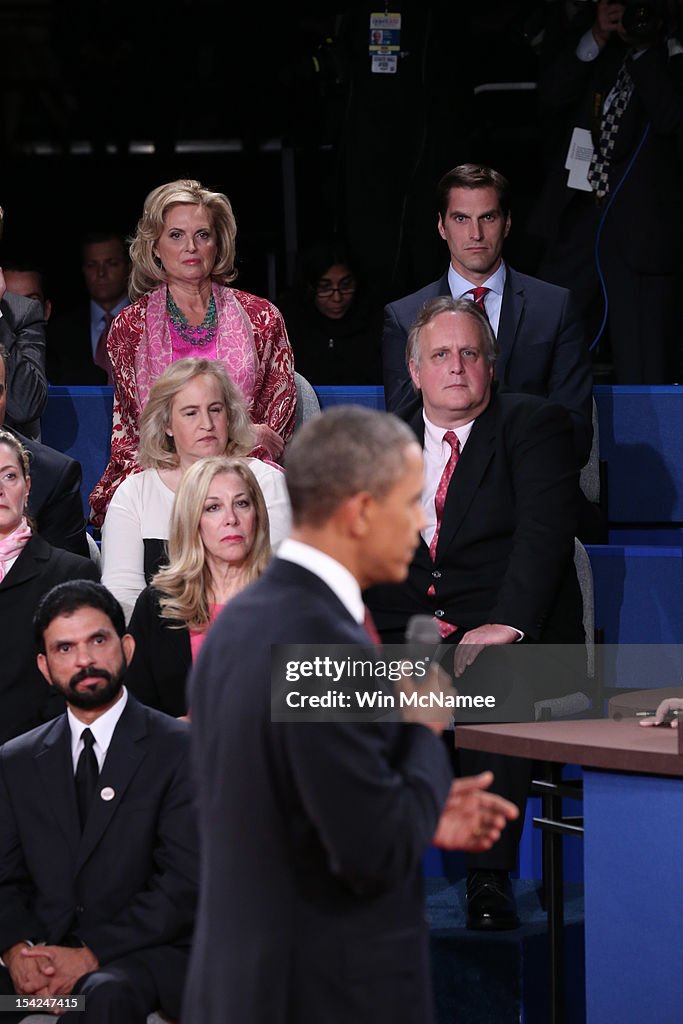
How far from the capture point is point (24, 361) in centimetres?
403

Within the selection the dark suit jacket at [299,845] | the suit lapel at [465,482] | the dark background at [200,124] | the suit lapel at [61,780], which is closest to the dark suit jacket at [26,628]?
the suit lapel at [61,780]

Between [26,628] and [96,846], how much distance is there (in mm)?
829

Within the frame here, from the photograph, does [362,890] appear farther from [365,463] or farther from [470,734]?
[470,734]

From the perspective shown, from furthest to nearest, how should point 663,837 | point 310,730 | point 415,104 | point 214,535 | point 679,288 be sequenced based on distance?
1. point 415,104
2. point 679,288
3. point 214,535
4. point 663,837
5. point 310,730

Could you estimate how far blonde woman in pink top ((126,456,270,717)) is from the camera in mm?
3271

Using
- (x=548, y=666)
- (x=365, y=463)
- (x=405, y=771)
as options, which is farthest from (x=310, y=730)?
(x=548, y=666)

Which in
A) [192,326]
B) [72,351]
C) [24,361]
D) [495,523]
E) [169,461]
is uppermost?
[72,351]

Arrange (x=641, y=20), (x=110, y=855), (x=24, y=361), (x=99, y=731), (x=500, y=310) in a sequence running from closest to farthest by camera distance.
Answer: (x=110, y=855) → (x=99, y=731) → (x=24, y=361) → (x=500, y=310) → (x=641, y=20)

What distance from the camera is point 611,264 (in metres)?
4.77

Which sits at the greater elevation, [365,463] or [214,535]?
[214,535]

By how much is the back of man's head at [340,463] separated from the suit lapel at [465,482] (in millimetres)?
1922

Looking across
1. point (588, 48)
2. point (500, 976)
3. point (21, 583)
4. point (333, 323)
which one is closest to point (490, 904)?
point (500, 976)

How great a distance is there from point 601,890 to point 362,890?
1129 millimetres

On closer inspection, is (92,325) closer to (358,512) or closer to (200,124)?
(200,124)
